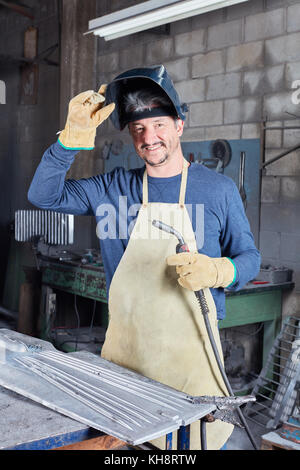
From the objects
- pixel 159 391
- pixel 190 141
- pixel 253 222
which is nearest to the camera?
pixel 159 391

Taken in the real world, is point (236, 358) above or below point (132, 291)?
below

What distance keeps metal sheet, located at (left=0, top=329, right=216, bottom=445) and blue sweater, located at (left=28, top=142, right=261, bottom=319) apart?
1.44 feet

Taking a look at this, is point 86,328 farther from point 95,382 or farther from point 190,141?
point 95,382

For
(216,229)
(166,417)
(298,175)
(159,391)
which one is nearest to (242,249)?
(216,229)

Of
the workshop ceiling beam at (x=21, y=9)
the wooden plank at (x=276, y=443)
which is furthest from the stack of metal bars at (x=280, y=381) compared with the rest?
the workshop ceiling beam at (x=21, y=9)

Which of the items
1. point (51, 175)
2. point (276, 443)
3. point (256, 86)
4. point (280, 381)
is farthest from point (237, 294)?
point (51, 175)

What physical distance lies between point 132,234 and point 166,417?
29.9 inches

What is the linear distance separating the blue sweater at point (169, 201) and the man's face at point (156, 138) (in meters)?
0.09

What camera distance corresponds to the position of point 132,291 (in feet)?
5.65

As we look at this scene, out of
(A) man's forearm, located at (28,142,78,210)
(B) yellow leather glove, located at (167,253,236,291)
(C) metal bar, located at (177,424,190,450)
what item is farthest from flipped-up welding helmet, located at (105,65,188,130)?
(C) metal bar, located at (177,424,190,450)

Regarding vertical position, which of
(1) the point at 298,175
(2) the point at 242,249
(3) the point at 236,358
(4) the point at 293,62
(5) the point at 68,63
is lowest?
(3) the point at 236,358

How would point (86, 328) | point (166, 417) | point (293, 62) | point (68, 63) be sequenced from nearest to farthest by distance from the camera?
point (166, 417) < point (293, 62) < point (86, 328) < point (68, 63)

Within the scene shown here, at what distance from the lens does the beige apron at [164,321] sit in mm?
1694

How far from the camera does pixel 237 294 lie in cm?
313
